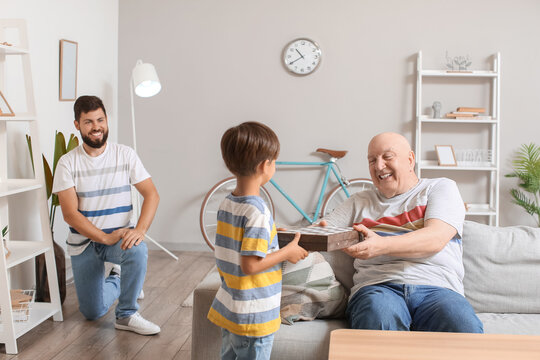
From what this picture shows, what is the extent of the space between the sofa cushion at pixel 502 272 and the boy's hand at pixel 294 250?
85cm

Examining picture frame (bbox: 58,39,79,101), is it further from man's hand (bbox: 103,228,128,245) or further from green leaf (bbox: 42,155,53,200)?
man's hand (bbox: 103,228,128,245)

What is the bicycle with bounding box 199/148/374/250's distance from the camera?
4906mm

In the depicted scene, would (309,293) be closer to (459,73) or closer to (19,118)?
(19,118)

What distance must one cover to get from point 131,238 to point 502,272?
1.82m

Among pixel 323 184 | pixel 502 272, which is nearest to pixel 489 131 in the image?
pixel 323 184

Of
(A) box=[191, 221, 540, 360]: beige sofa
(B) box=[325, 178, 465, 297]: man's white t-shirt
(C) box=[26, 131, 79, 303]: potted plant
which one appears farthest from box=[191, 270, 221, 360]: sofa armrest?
(C) box=[26, 131, 79, 303]: potted plant

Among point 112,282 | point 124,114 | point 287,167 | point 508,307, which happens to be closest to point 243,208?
point 508,307

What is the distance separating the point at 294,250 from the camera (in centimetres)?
174

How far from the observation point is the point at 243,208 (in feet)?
5.50

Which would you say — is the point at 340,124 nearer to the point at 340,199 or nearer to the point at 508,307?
the point at 340,199

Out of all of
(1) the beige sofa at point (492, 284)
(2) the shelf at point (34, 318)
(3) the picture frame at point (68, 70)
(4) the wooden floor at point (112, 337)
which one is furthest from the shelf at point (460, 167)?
(2) the shelf at point (34, 318)

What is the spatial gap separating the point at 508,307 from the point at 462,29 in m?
3.22

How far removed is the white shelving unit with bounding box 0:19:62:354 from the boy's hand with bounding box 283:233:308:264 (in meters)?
1.64

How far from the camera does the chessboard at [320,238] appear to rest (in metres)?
1.74
